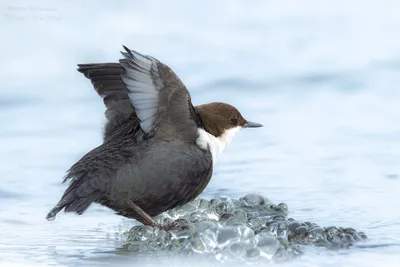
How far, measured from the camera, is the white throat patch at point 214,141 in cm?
859

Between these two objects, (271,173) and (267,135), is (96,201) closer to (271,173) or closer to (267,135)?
(271,173)

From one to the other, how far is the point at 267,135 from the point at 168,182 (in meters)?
3.28

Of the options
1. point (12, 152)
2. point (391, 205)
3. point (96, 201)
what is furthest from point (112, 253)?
point (12, 152)

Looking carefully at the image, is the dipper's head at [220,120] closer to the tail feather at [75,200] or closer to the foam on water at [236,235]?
the foam on water at [236,235]

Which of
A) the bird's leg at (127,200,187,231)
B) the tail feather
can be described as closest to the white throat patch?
the bird's leg at (127,200,187,231)

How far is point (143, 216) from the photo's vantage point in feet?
27.8

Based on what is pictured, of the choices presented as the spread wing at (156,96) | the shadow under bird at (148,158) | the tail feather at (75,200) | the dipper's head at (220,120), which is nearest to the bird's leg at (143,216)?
the shadow under bird at (148,158)

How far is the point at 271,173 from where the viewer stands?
1040 cm

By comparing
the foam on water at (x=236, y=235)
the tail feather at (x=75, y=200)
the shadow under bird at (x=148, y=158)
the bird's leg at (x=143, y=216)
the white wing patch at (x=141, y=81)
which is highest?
the white wing patch at (x=141, y=81)

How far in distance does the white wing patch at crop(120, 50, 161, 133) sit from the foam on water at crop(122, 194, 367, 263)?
91 centimetres

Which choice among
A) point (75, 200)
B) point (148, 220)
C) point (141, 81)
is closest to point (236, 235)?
point (148, 220)

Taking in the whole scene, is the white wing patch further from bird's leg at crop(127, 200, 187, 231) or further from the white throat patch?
bird's leg at crop(127, 200, 187, 231)

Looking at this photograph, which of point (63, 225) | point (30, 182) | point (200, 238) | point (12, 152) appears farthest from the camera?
point (12, 152)

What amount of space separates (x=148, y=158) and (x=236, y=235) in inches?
40.1
